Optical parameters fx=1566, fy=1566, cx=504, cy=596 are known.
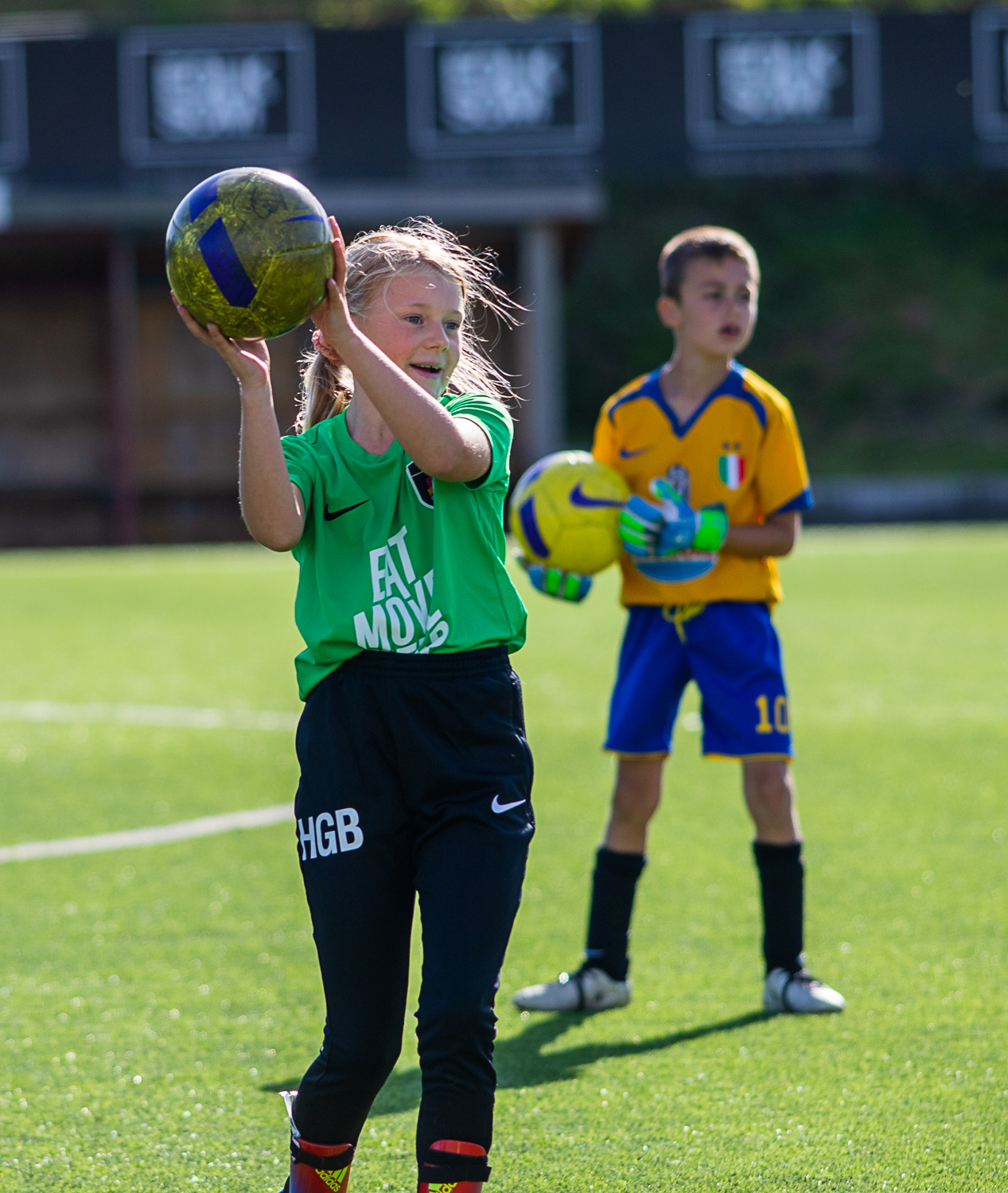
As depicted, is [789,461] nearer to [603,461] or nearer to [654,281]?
[603,461]

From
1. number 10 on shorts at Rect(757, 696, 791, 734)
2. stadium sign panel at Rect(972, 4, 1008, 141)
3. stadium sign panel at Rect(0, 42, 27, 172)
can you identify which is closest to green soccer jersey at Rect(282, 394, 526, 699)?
number 10 on shorts at Rect(757, 696, 791, 734)

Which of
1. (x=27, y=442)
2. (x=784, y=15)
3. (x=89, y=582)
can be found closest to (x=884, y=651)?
(x=89, y=582)

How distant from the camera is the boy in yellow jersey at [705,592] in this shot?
13.3 ft

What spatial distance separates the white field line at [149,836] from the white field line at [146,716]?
1.87m

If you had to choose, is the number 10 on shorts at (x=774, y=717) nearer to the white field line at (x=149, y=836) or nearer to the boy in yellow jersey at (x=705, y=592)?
the boy in yellow jersey at (x=705, y=592)

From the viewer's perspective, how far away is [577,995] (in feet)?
13.1

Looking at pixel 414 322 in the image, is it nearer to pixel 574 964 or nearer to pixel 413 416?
pixel 413 416

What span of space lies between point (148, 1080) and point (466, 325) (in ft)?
5.95

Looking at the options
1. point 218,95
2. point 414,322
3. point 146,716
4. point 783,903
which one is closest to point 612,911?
point 783,903

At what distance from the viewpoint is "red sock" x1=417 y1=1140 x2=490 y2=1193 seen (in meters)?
2.42

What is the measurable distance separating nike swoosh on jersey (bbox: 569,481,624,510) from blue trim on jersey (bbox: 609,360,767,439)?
267mm

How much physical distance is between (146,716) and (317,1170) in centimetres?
636

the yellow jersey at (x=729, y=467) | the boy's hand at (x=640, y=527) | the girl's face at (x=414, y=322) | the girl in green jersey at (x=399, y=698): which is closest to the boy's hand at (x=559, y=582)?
the yellow jersey at (x=729, y=467)

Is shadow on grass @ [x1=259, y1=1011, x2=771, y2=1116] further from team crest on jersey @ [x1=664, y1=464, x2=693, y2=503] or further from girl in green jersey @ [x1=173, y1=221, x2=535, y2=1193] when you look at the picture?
team crest on jersey @ [x1=664, y1=464, x2=693, y2=503]
